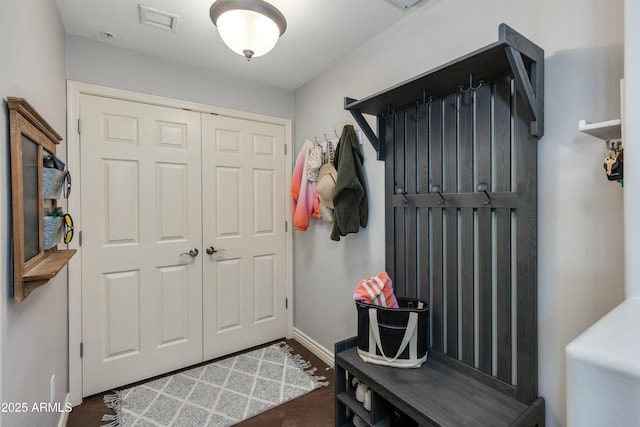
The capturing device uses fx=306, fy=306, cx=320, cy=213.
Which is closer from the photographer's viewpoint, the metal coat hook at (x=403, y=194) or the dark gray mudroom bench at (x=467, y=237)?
the dark gray mudroom bench at (x=467, y=237)

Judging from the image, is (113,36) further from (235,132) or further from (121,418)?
(121,418)

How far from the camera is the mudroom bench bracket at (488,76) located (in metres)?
1.07

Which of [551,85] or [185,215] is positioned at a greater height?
[551,85]

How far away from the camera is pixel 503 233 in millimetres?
1300

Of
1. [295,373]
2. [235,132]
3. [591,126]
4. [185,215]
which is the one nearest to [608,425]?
[591,126]

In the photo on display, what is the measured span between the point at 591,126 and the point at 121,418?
2.66 metres

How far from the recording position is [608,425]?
0.46 meters

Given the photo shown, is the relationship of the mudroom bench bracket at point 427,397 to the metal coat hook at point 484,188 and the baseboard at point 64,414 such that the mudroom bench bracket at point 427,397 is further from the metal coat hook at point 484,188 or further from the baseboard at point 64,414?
the baseboard at point 64,414

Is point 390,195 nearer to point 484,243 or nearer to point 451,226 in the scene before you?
point 451,226

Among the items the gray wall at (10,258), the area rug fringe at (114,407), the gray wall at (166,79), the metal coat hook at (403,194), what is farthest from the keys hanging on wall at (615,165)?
the area rug fringe at (114,407)

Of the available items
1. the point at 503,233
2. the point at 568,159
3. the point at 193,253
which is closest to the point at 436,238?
the point at 503,233

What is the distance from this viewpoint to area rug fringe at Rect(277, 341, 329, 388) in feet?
7.17

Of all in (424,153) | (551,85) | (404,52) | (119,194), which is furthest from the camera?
(119,194)

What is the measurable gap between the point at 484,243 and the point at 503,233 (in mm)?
98
